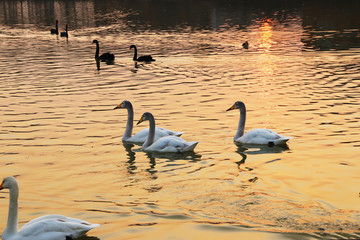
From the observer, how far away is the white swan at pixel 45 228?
965 cm

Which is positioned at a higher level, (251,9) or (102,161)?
(251,9)

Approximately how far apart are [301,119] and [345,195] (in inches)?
296

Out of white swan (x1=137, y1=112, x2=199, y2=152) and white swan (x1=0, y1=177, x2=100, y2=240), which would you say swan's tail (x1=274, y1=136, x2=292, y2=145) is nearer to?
white swan (x1=137, y1=112, x2=199, y2=152)

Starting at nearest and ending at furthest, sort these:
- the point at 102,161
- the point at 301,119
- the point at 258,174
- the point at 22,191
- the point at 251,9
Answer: the point at 22,191 → the point at 258,174 → the point at 102,161 → the point at 301,119 → the point at 251,9

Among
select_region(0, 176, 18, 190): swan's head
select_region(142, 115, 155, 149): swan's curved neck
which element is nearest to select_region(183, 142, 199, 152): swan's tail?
select_region(142, 115, 155, 149): swan's curved neck

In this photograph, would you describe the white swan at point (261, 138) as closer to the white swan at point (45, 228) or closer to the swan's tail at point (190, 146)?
→ the swan's tail at point (190, 146)

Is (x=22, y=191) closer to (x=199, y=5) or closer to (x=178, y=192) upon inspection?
(x=178, y=192)

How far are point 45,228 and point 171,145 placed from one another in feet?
22.1

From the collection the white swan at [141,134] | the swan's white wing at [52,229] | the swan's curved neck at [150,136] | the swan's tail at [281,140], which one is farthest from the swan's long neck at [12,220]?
the swan's tail at [281,140]

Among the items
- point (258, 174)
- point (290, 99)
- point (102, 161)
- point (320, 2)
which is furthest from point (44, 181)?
point (320, 2)

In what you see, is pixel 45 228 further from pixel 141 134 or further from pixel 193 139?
pixel 193 139

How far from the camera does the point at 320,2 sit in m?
89.8

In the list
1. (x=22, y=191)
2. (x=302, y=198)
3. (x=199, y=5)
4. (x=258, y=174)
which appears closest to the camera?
(x=302, y=198)

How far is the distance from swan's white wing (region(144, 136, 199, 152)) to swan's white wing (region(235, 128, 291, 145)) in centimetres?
182
